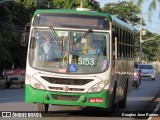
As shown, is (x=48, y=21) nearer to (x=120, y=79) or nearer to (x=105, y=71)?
(x=105, y=71)

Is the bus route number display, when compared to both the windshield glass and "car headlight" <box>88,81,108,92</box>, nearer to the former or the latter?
the windshield glass

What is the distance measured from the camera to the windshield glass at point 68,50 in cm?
1452

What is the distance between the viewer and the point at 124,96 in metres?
19.2

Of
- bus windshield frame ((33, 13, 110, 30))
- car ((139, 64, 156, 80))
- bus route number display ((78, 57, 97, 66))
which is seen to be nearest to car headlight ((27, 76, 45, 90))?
bus route number display ((78, 57, 97, 66))

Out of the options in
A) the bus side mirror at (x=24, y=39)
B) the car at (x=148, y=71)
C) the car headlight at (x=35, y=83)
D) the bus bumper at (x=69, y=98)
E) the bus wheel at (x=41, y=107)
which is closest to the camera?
the bus bumper at (x=69, y=98)

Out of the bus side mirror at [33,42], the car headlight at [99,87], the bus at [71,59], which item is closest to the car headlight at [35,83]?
the bus at [71,59]

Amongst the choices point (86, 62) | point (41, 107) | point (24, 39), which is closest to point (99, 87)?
point (86, 62)

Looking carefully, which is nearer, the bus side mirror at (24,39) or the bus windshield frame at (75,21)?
the bus side mirror at (24,39)

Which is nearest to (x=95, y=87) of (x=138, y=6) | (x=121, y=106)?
(x=121, y=106)

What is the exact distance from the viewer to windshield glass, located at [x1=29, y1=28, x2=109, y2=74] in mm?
14523

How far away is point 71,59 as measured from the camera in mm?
14586

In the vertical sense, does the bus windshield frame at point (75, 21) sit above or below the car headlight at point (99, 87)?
above

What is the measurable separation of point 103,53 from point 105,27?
2.43 ft

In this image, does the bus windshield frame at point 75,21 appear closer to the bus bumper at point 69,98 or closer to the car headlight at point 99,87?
the car headlight at point 99,87
